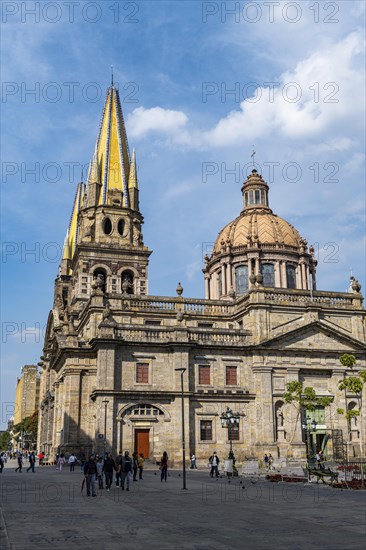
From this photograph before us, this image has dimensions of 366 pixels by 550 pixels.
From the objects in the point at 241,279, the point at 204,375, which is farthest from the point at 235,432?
the point at 241,279

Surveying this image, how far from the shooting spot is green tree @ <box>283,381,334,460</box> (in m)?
41.5

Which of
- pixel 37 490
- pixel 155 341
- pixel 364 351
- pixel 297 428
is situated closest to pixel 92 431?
pixel 155 341

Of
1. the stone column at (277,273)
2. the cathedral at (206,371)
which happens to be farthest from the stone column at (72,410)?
the stone column at (277,273)

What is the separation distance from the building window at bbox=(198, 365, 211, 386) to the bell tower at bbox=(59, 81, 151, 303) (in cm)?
1479

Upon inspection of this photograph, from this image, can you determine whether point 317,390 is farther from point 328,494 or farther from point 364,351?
point 328,494

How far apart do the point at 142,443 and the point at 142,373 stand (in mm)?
4924

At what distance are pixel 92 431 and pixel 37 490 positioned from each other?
19.3 m

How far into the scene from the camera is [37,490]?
83.9 feet

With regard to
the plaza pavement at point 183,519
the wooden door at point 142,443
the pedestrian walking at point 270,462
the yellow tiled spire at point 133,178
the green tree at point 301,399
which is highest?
the yellow tiled spire at point 133,178

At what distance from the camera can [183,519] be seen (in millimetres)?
16172

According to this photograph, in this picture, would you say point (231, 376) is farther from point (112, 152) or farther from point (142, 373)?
point (112, 152)

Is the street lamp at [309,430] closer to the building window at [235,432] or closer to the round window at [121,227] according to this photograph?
the building window at [235,432]

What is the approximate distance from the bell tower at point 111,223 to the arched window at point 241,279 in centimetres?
931

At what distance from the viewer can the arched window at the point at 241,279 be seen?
6146 centimetres
